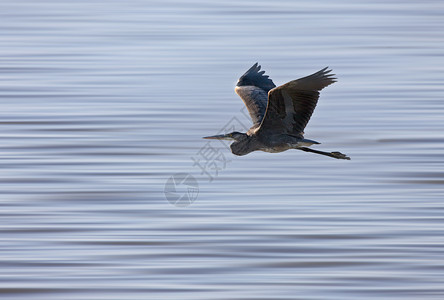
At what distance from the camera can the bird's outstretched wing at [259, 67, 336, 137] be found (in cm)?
888

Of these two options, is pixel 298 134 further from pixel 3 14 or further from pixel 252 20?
pixel 3 14

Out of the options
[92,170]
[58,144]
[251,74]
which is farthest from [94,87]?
[251,74]

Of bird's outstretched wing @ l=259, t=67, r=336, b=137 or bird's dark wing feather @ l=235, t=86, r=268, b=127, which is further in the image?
bird's dark wing feather @ l=235, t=86, r=268, b=127

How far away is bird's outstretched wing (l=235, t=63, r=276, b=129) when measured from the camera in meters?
10.2

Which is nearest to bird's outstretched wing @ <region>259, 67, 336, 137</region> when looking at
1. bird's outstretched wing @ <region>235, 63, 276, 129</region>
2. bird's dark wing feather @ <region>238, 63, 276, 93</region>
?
bird's outstretched wing @ <region>235, 63, 276, 129</region>

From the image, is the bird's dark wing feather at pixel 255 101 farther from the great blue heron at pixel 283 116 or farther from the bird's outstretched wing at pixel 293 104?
the bird's outstretched wing at pixel 293 104

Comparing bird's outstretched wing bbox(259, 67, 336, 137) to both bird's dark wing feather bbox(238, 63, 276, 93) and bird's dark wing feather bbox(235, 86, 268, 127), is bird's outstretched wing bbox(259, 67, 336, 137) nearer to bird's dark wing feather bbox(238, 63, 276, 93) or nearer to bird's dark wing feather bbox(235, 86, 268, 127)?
bird's dark wing feather bbox(235, 86, 268, 127)

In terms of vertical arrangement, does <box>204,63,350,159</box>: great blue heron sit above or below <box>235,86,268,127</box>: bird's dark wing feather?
below

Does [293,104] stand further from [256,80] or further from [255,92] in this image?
[256,80]

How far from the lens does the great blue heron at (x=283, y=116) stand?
892cm

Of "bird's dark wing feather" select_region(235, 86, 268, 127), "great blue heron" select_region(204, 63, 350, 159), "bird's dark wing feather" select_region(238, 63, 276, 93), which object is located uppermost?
"bird's dark wing feather" select_region(238, 63, 276, 93)

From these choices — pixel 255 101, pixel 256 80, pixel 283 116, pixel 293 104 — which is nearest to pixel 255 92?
pixel 255 101

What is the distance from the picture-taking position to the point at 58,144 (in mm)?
12766

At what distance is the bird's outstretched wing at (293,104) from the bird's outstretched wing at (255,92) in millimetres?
455
